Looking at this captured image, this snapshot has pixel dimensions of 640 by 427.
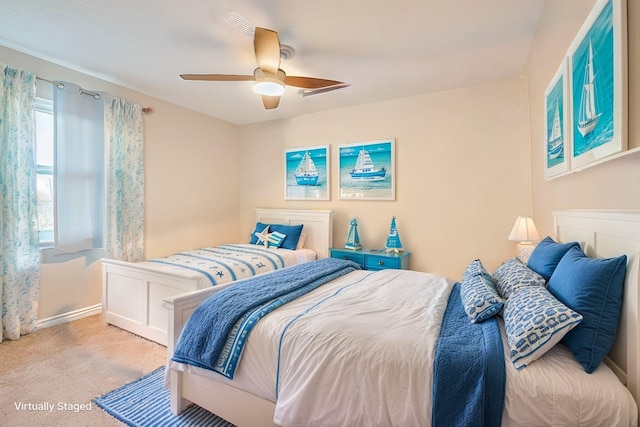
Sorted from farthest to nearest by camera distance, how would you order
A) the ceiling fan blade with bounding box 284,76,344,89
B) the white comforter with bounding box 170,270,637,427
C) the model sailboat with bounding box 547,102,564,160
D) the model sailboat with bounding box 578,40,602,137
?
the ceiling fan blade with bounding box 284,76,344,89 → the model sailboat with bounding box 547,102,564,160 → the model sailboat with bounding box 578,40,602,137 → the white comforter with bounding box 170,270,637,427

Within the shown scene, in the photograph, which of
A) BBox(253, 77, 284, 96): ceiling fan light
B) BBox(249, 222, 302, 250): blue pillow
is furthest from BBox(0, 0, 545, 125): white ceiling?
BBox(249, 222, 302, 250): blue pillow

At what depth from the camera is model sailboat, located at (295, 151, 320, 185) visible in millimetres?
4258

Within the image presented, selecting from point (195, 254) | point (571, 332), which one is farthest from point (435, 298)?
point (195, 254)

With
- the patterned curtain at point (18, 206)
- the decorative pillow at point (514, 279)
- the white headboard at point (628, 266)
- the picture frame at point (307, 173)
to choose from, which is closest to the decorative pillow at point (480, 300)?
the decorative pillow at point (514, 279)

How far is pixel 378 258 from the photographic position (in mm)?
3459

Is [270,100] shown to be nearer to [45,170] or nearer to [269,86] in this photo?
[269,86]

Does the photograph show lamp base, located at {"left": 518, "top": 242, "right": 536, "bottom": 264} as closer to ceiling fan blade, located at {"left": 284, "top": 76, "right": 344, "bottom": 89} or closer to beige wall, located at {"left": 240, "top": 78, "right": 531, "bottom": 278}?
beige wall, located at {"left": 240, "top": 78, "right": 531, "bottom": 278}

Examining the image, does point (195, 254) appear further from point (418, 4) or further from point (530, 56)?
point (530, 56)

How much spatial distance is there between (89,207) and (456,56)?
3.93m

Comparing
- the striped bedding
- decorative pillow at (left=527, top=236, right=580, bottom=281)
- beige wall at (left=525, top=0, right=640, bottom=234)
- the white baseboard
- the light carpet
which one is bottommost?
the light carpet

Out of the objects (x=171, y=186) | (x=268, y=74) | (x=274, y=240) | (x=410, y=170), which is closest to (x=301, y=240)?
(x=274, y=240)

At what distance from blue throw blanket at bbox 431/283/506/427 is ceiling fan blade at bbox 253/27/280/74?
2.05m

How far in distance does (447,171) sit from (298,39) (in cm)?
214

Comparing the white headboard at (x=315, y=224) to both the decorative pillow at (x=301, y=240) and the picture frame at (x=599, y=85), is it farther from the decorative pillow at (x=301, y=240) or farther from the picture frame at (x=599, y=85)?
the picture frame at (x=599, y=85)
